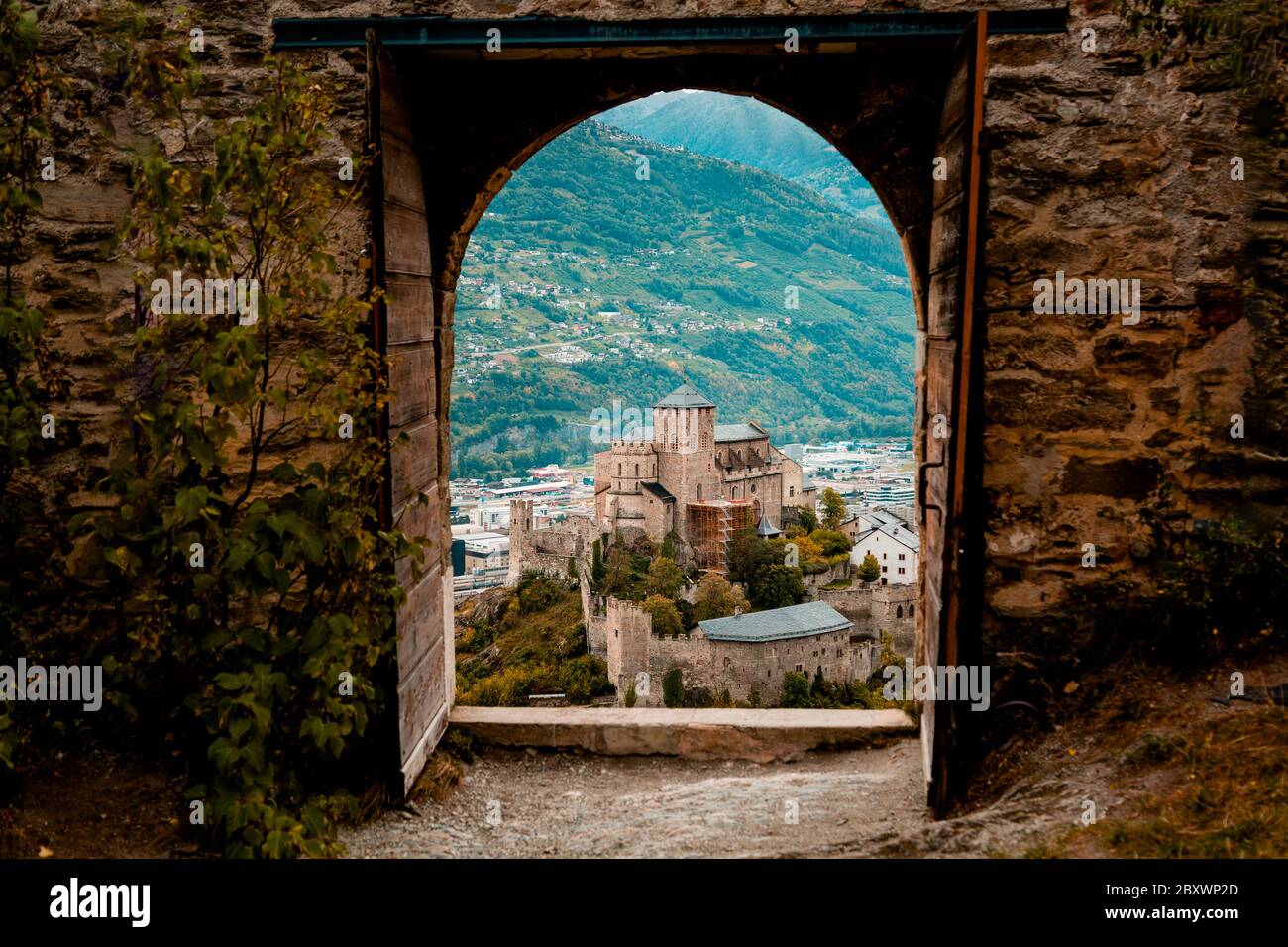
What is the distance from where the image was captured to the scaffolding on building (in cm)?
4394

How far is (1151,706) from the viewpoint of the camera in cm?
320

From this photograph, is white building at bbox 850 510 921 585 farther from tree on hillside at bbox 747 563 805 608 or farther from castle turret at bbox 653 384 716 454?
castle turret at bbox 653 384 716 454

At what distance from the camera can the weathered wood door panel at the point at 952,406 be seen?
3.03 meters

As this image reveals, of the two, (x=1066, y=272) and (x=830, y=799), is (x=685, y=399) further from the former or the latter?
(x=1066, y=272)

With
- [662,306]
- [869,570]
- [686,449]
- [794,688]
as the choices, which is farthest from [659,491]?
[794,688]

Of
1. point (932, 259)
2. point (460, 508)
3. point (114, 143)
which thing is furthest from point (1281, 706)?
point (460, 508)

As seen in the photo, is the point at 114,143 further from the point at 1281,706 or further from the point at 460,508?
the point at 460,508

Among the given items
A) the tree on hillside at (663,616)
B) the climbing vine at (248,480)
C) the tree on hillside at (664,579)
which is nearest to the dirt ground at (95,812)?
the climbing vine at (248,480)

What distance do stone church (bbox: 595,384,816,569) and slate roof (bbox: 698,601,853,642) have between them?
1754 cm

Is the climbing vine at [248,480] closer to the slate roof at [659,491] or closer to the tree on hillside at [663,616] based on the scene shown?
the tree on hillside at [663,616]

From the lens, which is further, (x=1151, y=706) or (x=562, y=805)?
(x=562, y=805)

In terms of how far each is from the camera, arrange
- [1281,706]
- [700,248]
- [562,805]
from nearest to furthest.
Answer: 1. [1281,706]
2. [562,805]
3. [700,248]

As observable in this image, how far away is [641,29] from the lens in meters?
3.35

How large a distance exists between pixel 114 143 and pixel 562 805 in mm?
2803
